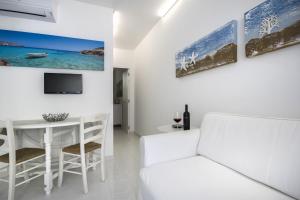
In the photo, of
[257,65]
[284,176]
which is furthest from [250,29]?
[284,176]

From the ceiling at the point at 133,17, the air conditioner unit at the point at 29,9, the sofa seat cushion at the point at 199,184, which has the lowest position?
the sofa seat cushion at the point at 199,184

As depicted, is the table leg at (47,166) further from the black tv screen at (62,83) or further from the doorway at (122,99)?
the doorway at (122,99)

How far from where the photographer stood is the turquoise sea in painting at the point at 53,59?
7.66 ft

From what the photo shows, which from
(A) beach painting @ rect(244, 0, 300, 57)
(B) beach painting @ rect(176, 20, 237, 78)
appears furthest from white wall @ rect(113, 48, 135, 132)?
(A) beach painting @ rect(244, 0, 300, 57)

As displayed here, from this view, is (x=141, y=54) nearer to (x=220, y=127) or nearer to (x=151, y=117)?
(x=151, y=117)

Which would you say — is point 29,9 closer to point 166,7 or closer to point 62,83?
point 62,83

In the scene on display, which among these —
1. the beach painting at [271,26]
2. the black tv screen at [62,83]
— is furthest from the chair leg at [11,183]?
the beach painting at [271,26]

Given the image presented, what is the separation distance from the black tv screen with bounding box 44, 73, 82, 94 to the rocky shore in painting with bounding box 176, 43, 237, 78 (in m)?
1.79

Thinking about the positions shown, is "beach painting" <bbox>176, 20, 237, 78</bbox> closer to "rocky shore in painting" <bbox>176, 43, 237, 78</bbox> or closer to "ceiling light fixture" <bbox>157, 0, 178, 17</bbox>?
"rocky shore in painting" <bbox>176, 43, 237, 78</bbox>

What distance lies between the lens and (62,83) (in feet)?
8.39

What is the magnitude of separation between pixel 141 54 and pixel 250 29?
328 cm

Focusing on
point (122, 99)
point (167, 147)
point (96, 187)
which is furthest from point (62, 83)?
point (122, 99)

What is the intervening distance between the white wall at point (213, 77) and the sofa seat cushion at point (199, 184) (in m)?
0.63

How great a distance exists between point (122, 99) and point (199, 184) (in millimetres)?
4859
